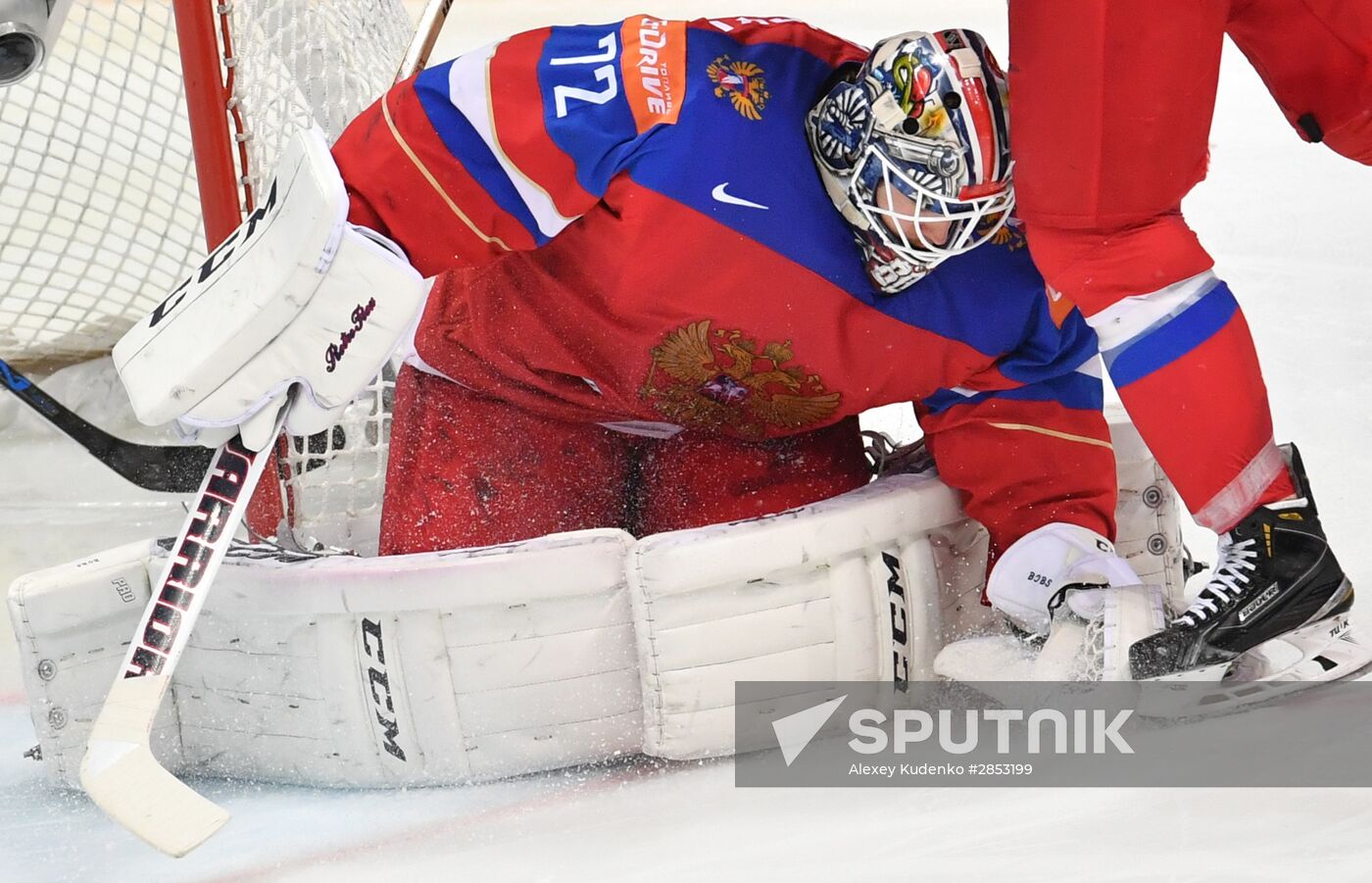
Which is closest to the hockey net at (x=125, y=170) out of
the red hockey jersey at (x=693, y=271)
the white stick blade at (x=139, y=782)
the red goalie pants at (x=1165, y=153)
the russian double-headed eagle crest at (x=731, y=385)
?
the red hockey jersey at (x=693, y=271)

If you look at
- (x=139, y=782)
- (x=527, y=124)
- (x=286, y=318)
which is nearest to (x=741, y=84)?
(x=527, y=124)

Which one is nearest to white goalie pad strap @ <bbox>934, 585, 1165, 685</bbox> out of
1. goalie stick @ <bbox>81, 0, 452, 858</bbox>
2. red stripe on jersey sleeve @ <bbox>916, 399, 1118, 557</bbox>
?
red stripe on jersey sleeve @ <bbox>916, 399, 1118, 557</bbox>

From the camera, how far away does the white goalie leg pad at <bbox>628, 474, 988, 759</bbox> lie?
53.4 inches

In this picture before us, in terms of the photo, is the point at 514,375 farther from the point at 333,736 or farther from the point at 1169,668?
the point at 1169,668

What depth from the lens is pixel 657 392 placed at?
1.52 metres

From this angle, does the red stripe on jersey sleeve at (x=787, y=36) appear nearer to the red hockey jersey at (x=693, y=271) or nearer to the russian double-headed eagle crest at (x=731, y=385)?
the red hockey jersey at (x=693, y=271)

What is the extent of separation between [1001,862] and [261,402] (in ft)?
2.36

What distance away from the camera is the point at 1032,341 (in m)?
1.48

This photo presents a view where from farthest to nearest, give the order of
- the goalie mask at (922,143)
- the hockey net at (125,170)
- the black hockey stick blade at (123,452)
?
the hockey net at (125,170)
the black hockey stick blade at (123,452)
the goalie mask at (922,143)

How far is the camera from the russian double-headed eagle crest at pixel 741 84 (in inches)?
52.3

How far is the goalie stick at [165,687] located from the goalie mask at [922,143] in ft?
1.79

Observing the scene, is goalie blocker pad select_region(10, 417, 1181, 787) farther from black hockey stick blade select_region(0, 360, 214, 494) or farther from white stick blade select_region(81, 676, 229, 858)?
black hockey stick blade select_region(0, 360, 214, 494)

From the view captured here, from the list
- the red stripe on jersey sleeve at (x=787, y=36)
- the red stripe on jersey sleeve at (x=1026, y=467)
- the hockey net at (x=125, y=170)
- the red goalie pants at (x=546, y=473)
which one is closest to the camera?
the red stripe on jersey sleeve at (x=787, y=36)

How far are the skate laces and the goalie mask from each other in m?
0.36
